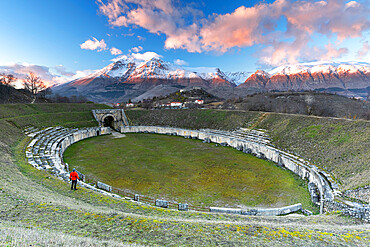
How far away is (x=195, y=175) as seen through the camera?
19.0 metres

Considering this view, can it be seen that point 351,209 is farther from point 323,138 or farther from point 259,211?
point 323,138

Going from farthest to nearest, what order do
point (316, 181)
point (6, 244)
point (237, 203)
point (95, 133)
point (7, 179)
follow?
1. point (95, 133)
2. point (316, 181)
3. point (237, 203)
4. point (7, 179)
5. point (6, 244)

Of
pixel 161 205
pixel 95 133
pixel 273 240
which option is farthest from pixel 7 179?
pixel 95 133

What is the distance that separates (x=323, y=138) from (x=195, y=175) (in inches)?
634

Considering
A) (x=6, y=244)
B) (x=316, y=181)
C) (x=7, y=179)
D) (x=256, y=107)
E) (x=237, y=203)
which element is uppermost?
(x=256, y=107)

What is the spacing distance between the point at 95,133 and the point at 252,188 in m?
34.9

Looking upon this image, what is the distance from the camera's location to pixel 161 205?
40.8ft

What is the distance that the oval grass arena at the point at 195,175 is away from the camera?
14734 millimetres

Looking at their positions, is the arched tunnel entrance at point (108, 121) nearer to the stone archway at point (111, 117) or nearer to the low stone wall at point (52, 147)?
the stone archway at point (111, 117)

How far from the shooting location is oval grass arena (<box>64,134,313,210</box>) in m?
14.7

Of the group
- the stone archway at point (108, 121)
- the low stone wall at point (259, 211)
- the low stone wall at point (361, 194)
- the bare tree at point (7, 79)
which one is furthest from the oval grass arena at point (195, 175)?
the bare tree at point (7, 79)

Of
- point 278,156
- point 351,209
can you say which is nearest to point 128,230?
point 351,209

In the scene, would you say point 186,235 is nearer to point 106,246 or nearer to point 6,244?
point 106,246

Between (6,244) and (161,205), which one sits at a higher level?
(6,244)
